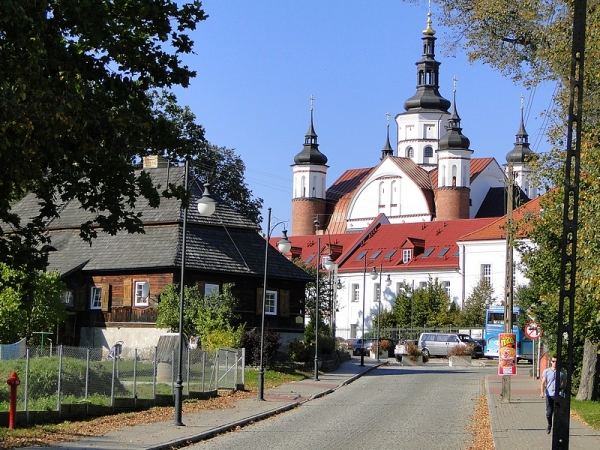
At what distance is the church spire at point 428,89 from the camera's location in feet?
485

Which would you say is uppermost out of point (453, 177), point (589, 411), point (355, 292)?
point (453, 177)

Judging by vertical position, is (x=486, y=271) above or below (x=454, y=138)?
below

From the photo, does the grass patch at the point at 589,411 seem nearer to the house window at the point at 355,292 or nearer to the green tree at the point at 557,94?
the green tree at the point at 557,94

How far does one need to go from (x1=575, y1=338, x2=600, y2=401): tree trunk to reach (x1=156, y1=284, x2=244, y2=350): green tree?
1382 cm

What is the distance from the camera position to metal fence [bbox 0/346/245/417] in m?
22.8

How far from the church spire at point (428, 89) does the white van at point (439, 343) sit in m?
79.9

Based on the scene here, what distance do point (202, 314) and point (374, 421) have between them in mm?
18301

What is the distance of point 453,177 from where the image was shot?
439ft

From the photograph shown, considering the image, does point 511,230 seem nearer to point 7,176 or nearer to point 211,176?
point 7,176

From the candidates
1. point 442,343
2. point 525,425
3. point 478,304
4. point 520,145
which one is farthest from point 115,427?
point 520,145

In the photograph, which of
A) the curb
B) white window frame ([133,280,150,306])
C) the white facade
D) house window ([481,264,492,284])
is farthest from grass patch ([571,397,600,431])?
the white facade

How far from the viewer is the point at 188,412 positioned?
2744 cm

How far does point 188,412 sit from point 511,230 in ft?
36.5

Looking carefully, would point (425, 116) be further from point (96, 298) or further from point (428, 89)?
point (96, 298)
